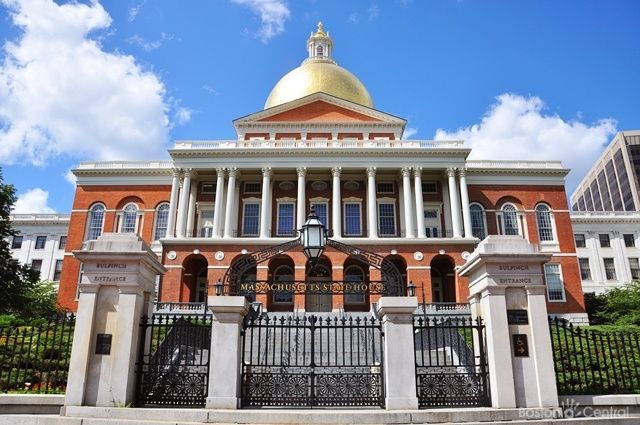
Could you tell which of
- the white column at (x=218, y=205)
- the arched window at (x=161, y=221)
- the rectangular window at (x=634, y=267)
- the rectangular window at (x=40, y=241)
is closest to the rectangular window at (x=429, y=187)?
the white column at (x=218, y=205)

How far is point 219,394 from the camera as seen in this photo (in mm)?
9453

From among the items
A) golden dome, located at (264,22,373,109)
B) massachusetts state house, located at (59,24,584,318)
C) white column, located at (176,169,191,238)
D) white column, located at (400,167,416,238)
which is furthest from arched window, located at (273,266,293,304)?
golden dome, located at (264,22,373,109)

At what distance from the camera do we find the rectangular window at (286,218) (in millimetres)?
44625

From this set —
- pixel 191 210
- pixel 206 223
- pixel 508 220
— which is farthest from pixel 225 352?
pixel 508 220

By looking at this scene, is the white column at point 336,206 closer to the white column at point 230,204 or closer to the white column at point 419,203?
the white column at point 419,203

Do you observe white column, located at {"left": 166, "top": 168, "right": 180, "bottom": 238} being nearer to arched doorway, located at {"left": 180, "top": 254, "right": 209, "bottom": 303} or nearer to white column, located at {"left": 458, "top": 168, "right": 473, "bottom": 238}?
arched doorway, located at {"left": 180, "top": 254, "right": 209, "bottom": 303}

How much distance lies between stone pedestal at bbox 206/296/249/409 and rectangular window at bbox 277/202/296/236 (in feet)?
112

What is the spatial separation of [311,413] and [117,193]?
143 ft

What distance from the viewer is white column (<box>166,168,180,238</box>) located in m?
42.7

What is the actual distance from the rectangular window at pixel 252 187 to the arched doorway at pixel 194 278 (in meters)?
7.65

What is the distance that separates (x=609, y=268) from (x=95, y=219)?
59235 mm

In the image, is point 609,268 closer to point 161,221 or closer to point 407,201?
point 407,201

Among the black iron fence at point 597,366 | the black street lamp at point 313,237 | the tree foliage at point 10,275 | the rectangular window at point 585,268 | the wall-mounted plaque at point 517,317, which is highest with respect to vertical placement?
the rectangular window at point 585,268

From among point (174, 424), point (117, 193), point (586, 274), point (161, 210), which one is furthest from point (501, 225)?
point (174, 424)
